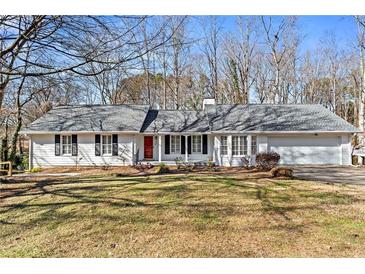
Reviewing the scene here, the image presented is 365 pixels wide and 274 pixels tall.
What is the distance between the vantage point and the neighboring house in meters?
16.2

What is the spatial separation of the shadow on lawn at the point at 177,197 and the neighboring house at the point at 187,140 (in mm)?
7306

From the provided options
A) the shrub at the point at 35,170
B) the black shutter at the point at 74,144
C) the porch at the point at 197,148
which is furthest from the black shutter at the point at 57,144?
the porch at the point at 197,148

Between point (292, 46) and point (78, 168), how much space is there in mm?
24965

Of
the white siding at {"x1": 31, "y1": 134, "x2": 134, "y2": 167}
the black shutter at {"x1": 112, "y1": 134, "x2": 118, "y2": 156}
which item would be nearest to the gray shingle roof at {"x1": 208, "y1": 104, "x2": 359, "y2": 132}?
the white siding at {"x1": 31, "y1": 134, "x2": 134, "y2": 167}

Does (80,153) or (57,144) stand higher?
(57,144)

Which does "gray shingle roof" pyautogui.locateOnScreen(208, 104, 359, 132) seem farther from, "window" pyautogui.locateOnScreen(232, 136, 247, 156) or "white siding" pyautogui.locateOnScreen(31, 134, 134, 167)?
"white siding" pyautogui.locateOnScreen(31, 134, 134, 167)

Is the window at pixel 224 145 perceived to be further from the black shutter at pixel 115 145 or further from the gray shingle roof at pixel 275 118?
the black shutter at pixel 115 145

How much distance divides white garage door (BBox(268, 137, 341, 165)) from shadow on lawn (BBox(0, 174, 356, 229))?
770 cm

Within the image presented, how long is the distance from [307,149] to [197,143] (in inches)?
279

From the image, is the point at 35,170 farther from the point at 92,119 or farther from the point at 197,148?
the point at 197,148

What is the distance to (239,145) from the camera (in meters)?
16.3

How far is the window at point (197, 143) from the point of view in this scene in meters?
17.4

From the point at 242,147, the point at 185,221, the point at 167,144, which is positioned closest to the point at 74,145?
the point at 167,144

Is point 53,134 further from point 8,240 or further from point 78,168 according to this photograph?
point 8,240
